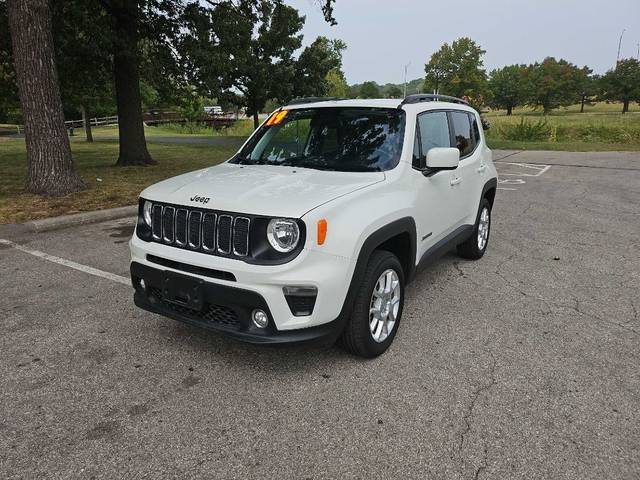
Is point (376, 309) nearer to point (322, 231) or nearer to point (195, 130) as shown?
point (322, 231)

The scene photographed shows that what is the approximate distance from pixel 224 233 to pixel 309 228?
55 cm

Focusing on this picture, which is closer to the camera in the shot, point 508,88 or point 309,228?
point 309,228

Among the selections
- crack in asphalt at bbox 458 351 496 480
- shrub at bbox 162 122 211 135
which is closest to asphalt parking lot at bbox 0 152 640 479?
crack in asphalt at bbox 458 351 496 480

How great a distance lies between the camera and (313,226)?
2.76 meters

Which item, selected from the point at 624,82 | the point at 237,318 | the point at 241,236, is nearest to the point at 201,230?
the point at 241,236

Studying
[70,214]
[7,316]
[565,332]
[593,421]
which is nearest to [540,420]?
[593,421]

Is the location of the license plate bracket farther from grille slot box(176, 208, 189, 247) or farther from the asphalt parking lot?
the asphalt parking lot

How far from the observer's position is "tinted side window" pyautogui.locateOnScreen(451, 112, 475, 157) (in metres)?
4.86

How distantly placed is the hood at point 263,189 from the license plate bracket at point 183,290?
0.46 metres

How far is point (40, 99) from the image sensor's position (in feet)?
27.1

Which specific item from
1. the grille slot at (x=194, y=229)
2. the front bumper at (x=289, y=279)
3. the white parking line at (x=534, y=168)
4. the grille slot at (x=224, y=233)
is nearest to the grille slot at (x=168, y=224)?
the grille slot at (x=194, y=229)

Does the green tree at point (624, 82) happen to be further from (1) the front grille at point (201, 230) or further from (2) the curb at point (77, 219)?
(1) the front grille at point (201, 230)

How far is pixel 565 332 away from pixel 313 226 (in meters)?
2.35

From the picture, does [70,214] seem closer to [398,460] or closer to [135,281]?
[135,281]
